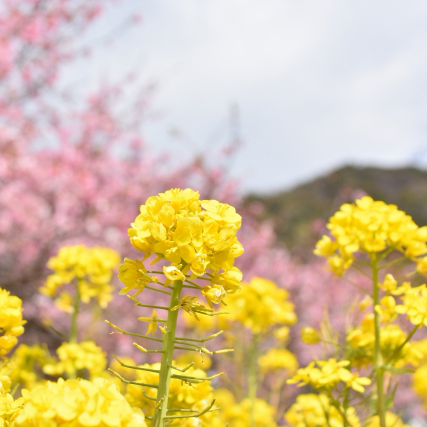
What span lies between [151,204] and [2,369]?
85 centimetres

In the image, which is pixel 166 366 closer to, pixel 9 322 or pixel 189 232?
pixel 189 232

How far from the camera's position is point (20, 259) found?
7.10 meters

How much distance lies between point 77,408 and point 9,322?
0.60 m

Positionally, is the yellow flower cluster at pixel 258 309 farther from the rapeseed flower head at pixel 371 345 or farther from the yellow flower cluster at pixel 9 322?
the yellow flower cluster at pixel 9 322

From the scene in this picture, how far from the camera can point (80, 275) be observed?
2.53 m

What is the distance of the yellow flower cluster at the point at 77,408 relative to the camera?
Answer: 80 cm

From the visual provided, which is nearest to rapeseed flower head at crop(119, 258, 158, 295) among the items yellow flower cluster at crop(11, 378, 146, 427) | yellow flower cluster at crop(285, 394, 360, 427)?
yellow flower cluster at crop(11, 378, 146, 427)

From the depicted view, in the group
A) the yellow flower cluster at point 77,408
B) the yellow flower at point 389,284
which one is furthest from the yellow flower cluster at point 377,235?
the yellow flower cluster at point 77,408

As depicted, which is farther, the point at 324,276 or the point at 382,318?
the point at 324,276

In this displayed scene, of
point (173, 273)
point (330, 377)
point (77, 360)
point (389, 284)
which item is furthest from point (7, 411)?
point (389, 284)

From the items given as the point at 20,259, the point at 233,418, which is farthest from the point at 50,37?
the point at 233,418

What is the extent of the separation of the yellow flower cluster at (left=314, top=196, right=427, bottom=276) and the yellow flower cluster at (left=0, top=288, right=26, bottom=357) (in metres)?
1.33

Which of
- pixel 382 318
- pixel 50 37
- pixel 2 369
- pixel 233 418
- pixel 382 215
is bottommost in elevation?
pixel 233 418

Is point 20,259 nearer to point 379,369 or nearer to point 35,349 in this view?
point 35,349
